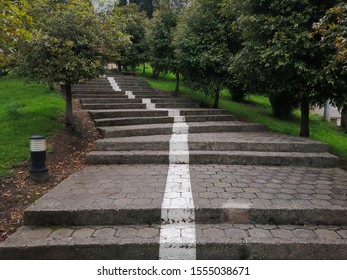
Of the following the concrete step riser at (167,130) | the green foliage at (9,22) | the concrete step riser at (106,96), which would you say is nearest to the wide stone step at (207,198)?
the concrete step riser at (167,130)

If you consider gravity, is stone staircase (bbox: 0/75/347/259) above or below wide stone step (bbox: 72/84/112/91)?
below

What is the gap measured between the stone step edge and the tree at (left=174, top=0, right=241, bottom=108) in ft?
17.7

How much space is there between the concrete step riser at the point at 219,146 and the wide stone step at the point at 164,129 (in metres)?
0.75

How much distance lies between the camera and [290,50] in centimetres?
539

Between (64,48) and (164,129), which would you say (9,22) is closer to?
(64,48)

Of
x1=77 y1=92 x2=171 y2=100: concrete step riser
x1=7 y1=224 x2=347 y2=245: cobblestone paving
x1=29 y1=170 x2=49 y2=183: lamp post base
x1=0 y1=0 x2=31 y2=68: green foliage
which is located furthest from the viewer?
x1=77 y1=92 x2=171 y2=100: concrete step riser

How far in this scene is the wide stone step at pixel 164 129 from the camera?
246 inches

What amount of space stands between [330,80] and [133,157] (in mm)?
3764

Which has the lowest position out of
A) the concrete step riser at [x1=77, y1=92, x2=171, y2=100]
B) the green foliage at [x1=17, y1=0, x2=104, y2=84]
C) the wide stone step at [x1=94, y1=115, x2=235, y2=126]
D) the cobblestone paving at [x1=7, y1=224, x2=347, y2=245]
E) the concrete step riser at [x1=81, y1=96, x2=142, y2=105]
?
the cobblestone paving at [x1=7, y1=224, x2=347, y2=245]

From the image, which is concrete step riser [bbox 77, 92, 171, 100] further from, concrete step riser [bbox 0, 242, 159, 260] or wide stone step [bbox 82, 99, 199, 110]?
concrete step riser [bbox 0, 242, 159, 260]

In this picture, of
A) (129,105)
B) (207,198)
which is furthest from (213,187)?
(129,105)

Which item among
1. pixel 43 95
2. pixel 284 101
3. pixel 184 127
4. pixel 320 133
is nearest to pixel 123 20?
pixel 184 127

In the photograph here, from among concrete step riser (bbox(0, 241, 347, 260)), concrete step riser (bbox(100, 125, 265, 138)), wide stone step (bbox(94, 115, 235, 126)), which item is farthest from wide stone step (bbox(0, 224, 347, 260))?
wide stone step (bbox(94, 115, 235, 126))

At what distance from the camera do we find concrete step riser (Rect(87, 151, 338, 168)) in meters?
5.09
